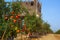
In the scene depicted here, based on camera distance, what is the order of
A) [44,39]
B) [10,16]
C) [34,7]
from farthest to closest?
[34,7] < [44,39] < [10,16]

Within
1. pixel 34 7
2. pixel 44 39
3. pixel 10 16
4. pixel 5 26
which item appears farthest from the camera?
pixel 34 7

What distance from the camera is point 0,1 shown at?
259 inches

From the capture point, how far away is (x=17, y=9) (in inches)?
253

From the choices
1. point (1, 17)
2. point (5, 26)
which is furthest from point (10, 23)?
point (1, 17)

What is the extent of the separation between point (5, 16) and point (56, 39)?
11.6 m

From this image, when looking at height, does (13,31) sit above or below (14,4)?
below

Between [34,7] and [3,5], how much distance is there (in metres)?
14.2

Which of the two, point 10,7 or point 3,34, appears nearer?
point 3,34

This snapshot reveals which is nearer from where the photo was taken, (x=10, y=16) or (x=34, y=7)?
(x=10, y=16)

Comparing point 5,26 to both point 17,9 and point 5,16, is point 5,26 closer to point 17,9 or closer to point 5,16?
point 5,16

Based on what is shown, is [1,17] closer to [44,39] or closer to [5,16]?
[5,16]

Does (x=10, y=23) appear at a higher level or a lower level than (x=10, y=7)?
lower

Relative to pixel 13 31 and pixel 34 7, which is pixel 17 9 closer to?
pixel 13 31

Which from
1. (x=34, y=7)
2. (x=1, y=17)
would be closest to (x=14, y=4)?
(x=1, y=17)
